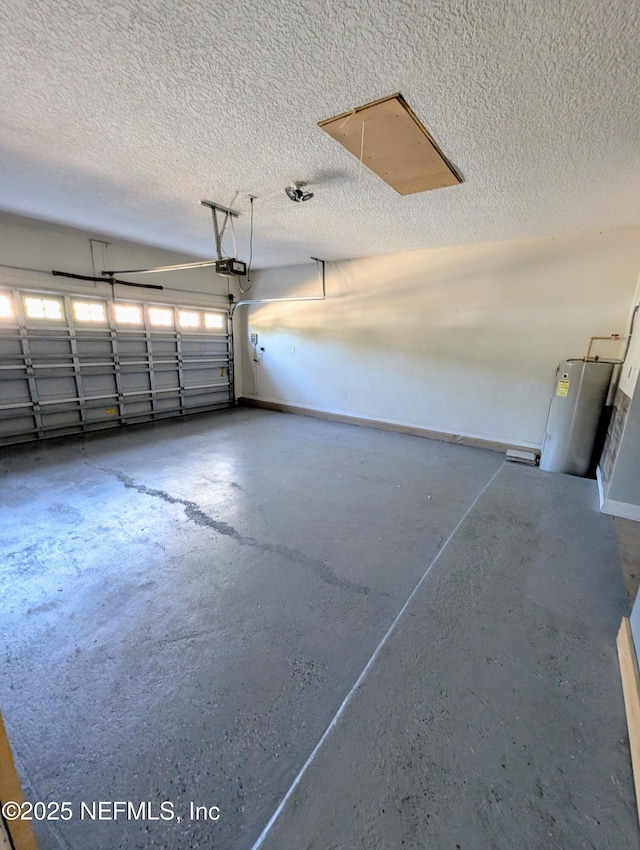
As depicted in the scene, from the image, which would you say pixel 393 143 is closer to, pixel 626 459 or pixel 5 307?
pixel 626 459

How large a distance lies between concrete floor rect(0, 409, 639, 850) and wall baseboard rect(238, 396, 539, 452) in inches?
64.4

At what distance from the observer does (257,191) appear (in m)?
2.98

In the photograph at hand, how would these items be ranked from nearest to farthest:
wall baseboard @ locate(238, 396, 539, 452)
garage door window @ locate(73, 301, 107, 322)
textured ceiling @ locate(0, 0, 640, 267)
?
textured ceiling @ locate(0, 0, 640, 267) < wall baseboard @ locate(238, 396, 539, 452) < garage door window @ locate(73, 301, 107, 322)

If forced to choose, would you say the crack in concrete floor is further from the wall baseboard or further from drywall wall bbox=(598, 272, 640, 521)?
the wall baseboard

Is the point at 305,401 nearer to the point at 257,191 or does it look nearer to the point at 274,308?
the point at 274,308

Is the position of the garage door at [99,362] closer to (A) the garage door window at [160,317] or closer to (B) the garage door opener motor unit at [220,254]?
(A) the garage door window at [160,317]

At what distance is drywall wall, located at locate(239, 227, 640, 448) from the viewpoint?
393 cm

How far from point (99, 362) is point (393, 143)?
505 cm

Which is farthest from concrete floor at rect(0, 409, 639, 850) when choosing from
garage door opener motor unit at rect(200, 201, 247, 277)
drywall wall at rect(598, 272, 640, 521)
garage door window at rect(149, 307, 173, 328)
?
garage door window at rect(149, 307, 173, 328)

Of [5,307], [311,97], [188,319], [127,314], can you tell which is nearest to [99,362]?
[127,314]

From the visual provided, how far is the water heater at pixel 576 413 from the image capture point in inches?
140

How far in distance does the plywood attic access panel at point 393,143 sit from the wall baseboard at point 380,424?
3314mm

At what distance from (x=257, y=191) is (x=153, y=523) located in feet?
9.87

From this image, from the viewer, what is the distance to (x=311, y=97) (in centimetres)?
179
